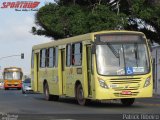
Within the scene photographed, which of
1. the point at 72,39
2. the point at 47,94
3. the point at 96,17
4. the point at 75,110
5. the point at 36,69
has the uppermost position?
the point at 96,17

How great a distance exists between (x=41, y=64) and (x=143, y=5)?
2061cm

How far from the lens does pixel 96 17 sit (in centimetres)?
4731

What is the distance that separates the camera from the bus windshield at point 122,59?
21797 mm

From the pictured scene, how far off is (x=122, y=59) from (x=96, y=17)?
2557 cm

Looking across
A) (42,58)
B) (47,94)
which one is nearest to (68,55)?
(42,58)

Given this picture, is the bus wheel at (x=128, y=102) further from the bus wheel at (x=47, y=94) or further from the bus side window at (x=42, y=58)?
the bus side window at (x=42, y=58)

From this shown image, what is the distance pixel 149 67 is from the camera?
22234mm

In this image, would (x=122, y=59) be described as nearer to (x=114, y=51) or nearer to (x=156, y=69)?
(x=114, y=51)

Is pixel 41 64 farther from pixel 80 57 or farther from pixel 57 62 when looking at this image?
pixel 80 57

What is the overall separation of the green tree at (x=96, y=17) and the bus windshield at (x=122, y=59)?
24.4 metres

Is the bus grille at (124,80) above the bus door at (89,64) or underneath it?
underneath

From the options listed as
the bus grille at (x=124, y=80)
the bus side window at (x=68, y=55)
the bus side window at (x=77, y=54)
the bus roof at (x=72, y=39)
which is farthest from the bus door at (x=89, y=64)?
the bus side window at (x=68, y=55)

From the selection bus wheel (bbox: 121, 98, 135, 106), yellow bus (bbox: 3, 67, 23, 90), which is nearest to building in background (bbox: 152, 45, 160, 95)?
yellow bus (bbox: 3, 67, 23, 90)

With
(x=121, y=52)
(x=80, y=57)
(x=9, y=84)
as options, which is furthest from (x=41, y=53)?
(x=9, y=84)
